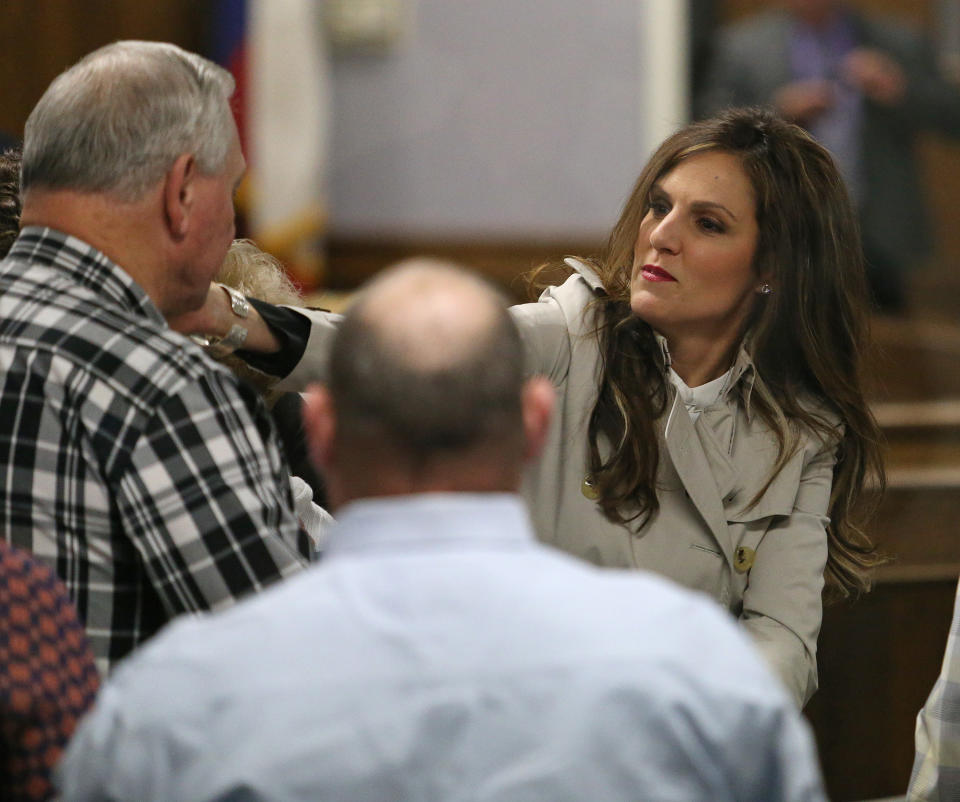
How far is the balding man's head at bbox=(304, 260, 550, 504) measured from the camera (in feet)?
3.55

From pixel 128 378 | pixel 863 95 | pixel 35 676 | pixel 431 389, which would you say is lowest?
pixel 863 95

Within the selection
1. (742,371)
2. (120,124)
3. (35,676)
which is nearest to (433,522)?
(35,676)

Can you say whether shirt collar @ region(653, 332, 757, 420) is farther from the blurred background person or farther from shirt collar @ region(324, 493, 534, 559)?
the blurred background person

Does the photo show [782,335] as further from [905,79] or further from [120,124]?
[905,79]

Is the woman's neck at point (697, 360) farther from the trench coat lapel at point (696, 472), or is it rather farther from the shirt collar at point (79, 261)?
the shirt collar at point (79, 261)

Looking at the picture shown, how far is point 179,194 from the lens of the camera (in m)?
1.59

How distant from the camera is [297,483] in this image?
2064mm

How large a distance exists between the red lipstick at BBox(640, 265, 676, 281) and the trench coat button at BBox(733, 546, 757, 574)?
0.43 metres

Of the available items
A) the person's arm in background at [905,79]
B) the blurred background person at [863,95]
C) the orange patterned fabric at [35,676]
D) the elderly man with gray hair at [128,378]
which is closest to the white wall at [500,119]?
the blurred background person at [863,95]

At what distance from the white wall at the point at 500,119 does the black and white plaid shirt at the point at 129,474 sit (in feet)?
13.7

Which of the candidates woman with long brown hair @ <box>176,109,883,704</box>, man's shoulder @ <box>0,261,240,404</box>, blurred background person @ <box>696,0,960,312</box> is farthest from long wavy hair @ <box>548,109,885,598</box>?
blurred background person @ <box>696,0,960,312</box>

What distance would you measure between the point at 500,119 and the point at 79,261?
14.1 feet

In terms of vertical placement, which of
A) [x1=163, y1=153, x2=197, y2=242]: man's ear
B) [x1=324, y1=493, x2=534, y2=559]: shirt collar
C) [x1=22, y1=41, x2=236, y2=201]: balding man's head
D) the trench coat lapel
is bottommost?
the trench coat lapel

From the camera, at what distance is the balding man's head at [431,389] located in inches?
42.6
